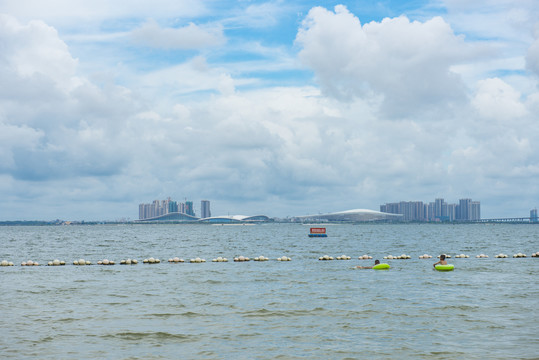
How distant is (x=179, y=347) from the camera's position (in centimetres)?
2416

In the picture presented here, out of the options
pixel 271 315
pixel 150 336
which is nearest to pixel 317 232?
pixel 271 315

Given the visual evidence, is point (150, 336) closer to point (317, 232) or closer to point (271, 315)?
point (271, 315)

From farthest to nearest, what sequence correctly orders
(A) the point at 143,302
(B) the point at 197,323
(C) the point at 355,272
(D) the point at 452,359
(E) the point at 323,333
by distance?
(C) the point at 355,272 → (A) the point at 143,302 → (B) the point at 197,323 → (E) the point at 323,333 → (D) the point at 452,359

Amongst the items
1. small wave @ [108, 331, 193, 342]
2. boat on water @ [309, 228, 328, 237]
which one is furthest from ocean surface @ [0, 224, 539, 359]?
boat on water @ [309, 228, 328, 237]

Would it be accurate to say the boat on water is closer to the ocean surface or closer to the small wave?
the ocean surface

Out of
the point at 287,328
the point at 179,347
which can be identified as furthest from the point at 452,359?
the point at 179,347

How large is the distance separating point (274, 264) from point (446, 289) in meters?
27.6

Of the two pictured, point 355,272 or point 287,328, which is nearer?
point 287,328

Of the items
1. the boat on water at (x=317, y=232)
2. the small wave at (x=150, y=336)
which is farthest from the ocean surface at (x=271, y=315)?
the boat on water at (x=317, y=232)

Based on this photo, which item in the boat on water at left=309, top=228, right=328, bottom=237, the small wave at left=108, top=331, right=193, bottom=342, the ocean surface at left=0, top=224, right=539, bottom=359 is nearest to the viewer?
the ocean surface at left=0, top=224, right=539, bottom=359

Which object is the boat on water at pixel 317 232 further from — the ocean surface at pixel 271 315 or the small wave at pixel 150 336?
the small wave at pixel 150 336

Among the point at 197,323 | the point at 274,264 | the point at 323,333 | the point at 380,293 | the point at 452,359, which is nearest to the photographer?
the point at 452,359

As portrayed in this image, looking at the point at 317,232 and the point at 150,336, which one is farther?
the point at 317,232

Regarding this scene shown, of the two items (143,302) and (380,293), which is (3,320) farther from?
(380,293)
